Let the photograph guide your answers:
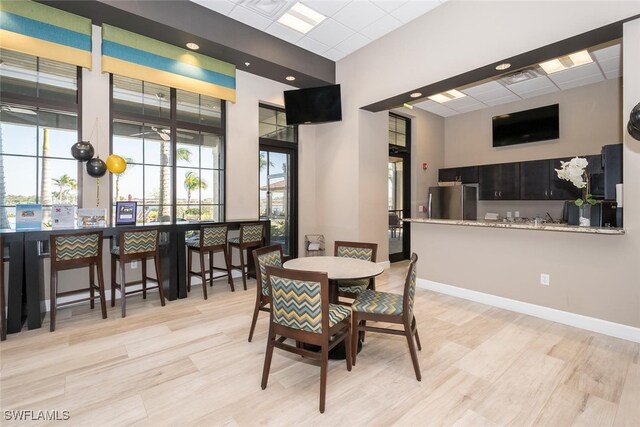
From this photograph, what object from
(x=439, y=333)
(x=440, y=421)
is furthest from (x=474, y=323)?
(x=440, y=421)

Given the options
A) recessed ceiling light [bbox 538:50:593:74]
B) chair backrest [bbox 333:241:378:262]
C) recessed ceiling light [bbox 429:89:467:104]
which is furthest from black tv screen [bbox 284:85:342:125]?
recessed ceiling light [bbox 538:50:593:74]

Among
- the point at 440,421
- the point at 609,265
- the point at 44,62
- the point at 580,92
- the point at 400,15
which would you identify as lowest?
the point at 440,421

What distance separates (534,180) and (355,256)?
184 inches

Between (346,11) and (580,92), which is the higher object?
(346,11)

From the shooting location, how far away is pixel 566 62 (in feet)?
15.2

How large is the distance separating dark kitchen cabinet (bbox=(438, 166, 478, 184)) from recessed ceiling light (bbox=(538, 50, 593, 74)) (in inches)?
88.3

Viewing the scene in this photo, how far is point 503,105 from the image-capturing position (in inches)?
256

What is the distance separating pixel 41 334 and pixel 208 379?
6.82ft

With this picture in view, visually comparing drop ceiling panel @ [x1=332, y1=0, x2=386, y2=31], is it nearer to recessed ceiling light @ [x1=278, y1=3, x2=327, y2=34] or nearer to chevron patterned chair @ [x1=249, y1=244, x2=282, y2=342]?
recessed ceiling light @ [x1=278, y1=3, x2=327, y2=34]

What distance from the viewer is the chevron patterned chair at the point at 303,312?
189 centimetres

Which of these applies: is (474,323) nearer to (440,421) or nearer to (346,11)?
(440,421)

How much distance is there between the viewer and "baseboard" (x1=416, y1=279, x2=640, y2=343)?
2.89 metres

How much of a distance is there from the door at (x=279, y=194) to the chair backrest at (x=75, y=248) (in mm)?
2721

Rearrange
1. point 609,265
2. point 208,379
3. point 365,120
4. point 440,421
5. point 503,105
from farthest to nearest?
point 503,105
point 365,120
point 609,265
point 208,379
point 440,421
